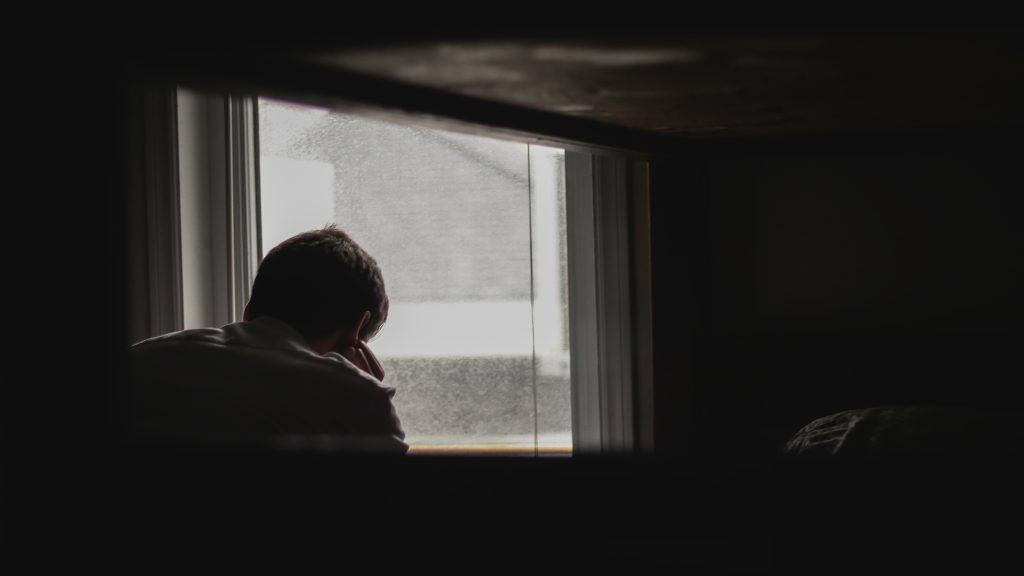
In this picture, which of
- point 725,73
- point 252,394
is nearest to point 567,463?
point 725,73

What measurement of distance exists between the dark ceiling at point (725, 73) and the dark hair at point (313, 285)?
65cm

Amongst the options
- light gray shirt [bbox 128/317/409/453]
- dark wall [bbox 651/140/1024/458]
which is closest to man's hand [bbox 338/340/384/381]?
light gray shirt [bbox 128/317/409/453]

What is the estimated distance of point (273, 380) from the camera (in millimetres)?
1026

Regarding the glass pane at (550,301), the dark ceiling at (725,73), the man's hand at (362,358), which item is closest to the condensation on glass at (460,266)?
the glass pane at (550,301)

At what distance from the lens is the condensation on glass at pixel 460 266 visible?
1533 mm

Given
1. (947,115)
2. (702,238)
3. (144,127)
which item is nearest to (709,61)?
(947,115)

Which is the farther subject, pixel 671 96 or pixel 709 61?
pixel 671 96

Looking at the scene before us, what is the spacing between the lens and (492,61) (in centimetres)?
42

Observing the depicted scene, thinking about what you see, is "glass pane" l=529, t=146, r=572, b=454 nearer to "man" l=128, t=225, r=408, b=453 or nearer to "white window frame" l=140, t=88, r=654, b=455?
"white window frame" l=140, t=88, r=654, b=455

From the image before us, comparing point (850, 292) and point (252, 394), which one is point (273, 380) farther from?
point (850, 292)

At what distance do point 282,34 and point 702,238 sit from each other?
78cm

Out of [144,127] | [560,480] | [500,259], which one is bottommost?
[560,480]

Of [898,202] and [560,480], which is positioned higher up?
[898,202]

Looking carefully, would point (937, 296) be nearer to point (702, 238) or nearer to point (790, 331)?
point (790, 331)
